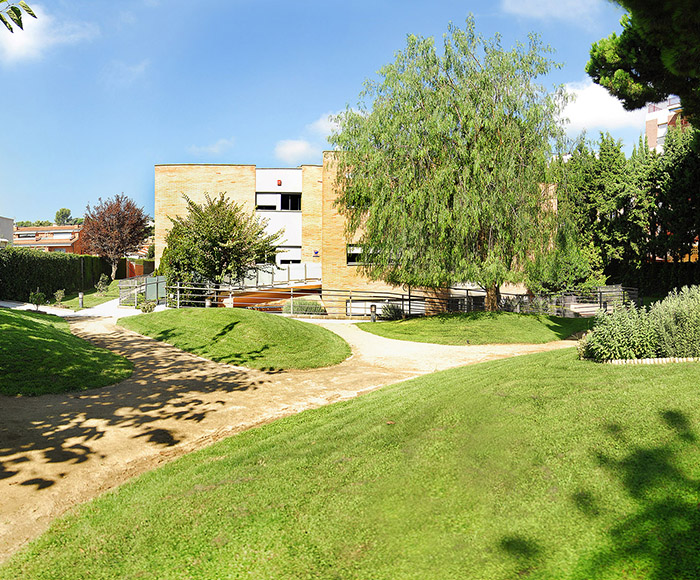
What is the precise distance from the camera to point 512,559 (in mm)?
3072

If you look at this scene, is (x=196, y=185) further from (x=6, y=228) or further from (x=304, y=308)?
(x=6, y=228)

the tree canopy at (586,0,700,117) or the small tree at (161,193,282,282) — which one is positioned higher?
the tree canopy at (586,0,700,117)

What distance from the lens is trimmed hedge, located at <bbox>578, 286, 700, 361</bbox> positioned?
662cm

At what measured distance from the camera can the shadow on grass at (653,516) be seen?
Answer: 2.87 m

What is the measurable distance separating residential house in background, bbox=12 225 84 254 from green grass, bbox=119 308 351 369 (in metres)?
56.9

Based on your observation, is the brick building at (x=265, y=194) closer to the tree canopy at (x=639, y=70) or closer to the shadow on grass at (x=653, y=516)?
the tree canopy at (x=639, y=70)

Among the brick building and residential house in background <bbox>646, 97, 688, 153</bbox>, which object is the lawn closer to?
the brick building

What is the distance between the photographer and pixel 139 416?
6.96 m

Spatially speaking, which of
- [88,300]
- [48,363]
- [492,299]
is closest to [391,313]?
[492,299]

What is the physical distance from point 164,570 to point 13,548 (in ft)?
4.56

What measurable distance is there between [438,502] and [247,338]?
385 inches

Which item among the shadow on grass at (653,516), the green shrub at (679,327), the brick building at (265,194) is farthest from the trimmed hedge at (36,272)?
the shadow on grass at (653,516)

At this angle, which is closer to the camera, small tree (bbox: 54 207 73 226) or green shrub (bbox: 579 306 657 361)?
green shrub (bbox: 579 306 657 361)

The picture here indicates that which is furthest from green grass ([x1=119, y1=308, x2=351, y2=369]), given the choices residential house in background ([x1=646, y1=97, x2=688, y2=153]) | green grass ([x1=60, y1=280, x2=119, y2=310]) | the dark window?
residential house in background ([x1=646, y1=97, x2=688, y2=153])
